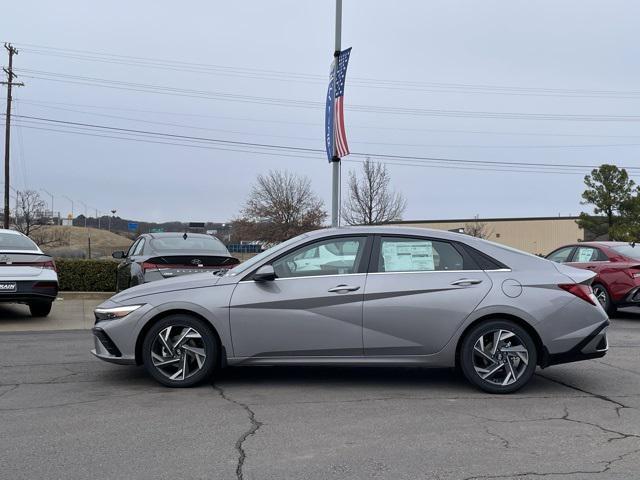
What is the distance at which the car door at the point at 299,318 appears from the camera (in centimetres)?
607

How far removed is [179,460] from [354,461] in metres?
1.13

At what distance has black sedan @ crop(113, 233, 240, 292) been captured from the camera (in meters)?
9.92

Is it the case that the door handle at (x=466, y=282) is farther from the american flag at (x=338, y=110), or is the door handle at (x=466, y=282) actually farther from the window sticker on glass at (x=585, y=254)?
the american flag at (x=338, y=110)

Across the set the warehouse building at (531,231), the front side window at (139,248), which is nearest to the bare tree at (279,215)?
the warehouse building at (531,231)

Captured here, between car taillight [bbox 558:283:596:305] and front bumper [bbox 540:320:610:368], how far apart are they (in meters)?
0.27

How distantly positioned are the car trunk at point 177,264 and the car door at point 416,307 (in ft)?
14.2

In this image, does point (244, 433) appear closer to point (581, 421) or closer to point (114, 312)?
point (114, 312)

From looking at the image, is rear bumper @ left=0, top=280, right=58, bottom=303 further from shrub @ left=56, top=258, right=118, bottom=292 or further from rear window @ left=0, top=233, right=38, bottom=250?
shrub @ left=56, top=258, right=118, bottom=292

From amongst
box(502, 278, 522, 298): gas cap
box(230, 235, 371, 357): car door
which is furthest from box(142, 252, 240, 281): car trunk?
box(502, 278, 522, 298): gas cap

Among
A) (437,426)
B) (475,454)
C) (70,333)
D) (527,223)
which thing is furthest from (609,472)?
(527,223)

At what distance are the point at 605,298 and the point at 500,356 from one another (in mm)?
7417

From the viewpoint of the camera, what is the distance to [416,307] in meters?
6.08

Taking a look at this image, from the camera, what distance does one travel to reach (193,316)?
20.1 feet

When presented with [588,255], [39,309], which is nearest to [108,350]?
[39,309]
